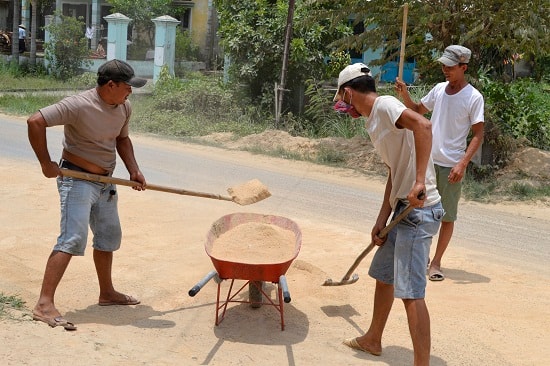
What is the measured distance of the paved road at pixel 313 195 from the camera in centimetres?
816

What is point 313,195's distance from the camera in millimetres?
10055

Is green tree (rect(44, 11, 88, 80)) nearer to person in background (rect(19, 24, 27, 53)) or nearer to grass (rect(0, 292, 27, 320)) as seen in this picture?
person in background (rect(19, 24, 27, 53))

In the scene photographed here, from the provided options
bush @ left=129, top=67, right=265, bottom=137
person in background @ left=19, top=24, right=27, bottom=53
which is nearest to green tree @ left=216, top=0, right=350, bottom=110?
bush @ left=129, top=67, right=265, bottom=137

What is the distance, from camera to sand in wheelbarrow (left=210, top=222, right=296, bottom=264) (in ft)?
18.4

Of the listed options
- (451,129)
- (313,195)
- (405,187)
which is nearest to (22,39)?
(313,195)

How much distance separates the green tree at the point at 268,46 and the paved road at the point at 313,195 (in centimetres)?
358

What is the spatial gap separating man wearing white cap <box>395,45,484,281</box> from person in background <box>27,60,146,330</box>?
2457 mm

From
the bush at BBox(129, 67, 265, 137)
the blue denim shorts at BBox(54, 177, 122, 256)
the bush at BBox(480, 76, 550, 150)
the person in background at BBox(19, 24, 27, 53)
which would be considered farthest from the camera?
the person in background at BBox(19, 24, 27, 53)

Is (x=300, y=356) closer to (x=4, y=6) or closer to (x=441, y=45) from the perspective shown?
(x=441, y=45)

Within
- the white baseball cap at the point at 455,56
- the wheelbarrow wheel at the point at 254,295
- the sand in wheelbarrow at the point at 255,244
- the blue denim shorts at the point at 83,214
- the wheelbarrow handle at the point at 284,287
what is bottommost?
the wheelbarrow wheel at the point at 254,295

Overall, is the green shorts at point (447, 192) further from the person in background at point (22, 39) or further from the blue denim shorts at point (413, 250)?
the person in background at point (22, 39)

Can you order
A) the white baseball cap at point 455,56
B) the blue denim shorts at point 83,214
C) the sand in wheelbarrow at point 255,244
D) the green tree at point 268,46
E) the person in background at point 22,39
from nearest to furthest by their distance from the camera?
the blue denim shorts at point 83,214, the sand in wheelbarrow at point 255,244, the white baseball cap at point 455,56, the green tree at point 268,46, the person in background at point 22,39

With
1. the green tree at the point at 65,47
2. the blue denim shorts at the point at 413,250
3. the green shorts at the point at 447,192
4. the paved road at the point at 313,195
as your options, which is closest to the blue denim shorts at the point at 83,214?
the blue denim shorts at the point at 413,250

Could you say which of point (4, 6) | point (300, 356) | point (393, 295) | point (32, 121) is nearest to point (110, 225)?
point (32, 121)
